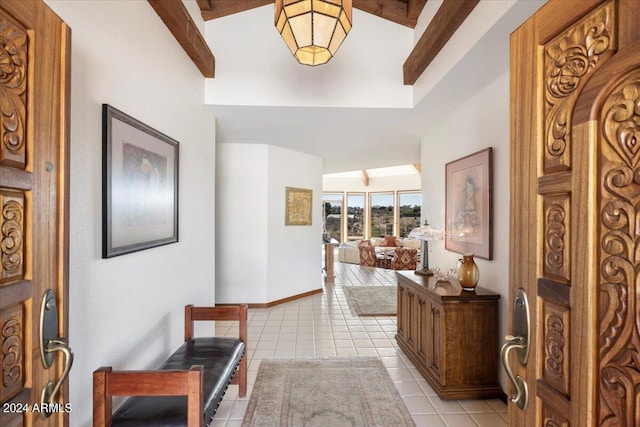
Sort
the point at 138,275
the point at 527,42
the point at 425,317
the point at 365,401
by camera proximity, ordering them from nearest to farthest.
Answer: the point at 527,42 → the point at 138,275 → the point at 365,401 → the point at 425,317

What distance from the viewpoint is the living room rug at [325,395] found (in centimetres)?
214

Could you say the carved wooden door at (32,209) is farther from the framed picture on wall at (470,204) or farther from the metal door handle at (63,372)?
the framed picture on wall at (470,204)

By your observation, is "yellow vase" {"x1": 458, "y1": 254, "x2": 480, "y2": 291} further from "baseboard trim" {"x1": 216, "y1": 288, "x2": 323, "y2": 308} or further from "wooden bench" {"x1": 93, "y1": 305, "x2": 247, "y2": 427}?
"baseboard trim" {"x1": 216, "y1": 288, "x2": 323, "y2": 308}

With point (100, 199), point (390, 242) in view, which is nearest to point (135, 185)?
point (100, 199)

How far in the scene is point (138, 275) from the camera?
1829 mm

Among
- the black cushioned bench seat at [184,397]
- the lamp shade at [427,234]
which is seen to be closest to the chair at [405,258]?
the lamp shade at [427,234]

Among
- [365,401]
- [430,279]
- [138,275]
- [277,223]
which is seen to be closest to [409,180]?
[277,223]

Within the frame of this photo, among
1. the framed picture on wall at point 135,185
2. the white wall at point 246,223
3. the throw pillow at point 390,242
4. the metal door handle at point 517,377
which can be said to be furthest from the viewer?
the throw pillow at point 390,242

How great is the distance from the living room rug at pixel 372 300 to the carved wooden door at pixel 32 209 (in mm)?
4043

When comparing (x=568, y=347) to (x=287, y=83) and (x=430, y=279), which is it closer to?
(x=430, y=279)

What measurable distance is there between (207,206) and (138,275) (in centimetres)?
133

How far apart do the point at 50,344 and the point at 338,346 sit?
2.92 metres

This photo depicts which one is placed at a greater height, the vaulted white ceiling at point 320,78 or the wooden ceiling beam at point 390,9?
the wooden ceiling beam at point 390,9

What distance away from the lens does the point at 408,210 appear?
1098 centimetres
